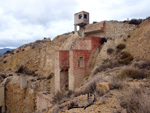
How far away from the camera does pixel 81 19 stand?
21.5 meters

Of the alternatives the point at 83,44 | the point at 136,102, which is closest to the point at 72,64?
the point at 83,44

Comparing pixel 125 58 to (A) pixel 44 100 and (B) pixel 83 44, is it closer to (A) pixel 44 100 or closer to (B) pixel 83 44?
(B) pixel 83 44

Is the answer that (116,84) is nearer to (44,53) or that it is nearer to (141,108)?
(141,108)

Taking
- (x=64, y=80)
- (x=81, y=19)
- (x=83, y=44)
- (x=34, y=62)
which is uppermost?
(x=81, y=19)

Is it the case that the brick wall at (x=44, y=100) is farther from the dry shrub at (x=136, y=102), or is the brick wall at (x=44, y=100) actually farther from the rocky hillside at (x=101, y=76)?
the dry shrub at (x=136, y=102)

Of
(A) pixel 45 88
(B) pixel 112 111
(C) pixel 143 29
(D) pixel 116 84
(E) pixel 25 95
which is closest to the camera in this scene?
(B) pixel 112 111

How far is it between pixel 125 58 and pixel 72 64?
15.5ft

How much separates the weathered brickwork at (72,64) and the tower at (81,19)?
26.7 ft

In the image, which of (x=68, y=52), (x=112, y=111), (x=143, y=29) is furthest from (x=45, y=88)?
(x=112, y=111)

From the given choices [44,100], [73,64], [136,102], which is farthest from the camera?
[73,64]

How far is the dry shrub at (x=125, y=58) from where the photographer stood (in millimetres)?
10370

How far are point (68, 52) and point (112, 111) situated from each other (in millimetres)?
10622

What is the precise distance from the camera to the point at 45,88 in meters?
17.4

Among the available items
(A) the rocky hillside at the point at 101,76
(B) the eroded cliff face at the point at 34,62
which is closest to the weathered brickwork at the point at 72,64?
(A) the rocky hillside at the point at 101,76
